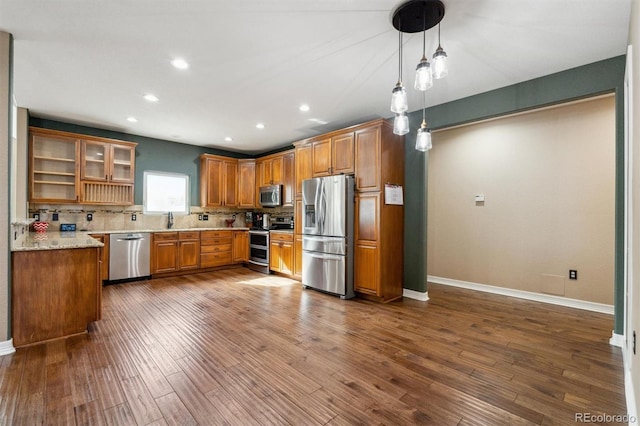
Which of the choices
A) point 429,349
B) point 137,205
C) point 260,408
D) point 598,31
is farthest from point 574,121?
point 137,205

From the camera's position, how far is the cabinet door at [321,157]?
446 cm

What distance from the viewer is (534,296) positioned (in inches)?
157

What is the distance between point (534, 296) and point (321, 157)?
3.67 meters

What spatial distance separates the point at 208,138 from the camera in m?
5.66

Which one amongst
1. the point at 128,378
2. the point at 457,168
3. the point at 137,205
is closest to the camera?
the point at 128,378

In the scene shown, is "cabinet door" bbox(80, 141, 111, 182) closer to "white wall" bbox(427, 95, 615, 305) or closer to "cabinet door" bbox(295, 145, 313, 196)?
"cabinet door" bbox(295, 145, 313, 196)

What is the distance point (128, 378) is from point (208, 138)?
15.0ft

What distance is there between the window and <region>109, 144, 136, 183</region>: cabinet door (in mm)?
346

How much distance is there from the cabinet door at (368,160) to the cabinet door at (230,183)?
11.4 ft

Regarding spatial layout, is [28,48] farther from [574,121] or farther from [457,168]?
[574,121]

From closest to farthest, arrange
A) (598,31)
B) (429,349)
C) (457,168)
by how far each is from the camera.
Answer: (598,31) → (429,349) → (457,168)

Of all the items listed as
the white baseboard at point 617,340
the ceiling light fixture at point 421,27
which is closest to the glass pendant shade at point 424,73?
the ceiling light fixture at point 421,27

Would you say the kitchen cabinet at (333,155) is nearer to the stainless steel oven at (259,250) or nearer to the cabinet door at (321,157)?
the cabinet door at (321,157)

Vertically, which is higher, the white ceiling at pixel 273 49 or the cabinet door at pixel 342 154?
the white ceiling at pixel 273 49
